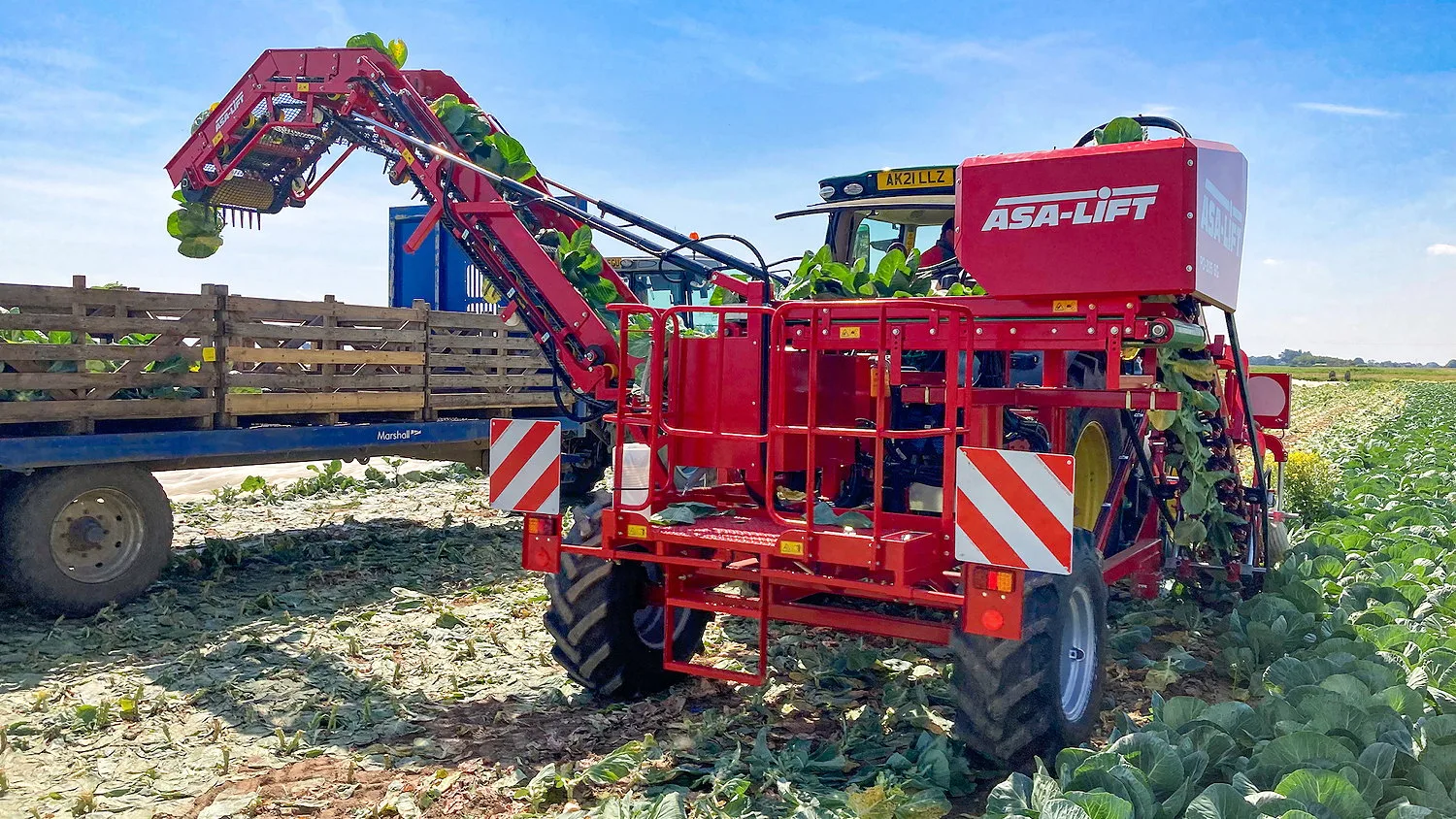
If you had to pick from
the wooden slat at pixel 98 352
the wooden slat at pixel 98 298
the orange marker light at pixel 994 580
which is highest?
the wooden slat at pixel 98 298

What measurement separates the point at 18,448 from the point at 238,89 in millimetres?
3215

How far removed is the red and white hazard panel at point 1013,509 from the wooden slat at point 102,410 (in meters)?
5.11

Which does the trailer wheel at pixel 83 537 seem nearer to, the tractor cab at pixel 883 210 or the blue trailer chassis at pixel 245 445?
the blue trailer chassis at pixel 245 445

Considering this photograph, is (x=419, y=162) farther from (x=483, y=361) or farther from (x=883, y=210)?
(x=883, y=210)

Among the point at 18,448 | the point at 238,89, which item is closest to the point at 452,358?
the point at 238,89

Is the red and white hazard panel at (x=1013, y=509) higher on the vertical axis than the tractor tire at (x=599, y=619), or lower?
higher

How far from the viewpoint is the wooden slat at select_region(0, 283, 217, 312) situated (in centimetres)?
611

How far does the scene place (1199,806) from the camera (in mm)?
2979

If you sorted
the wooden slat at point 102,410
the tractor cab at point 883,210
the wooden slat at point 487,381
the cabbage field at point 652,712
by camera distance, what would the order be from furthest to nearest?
the wooden slat at point 487,381 < the tractor cab at point 883,210 < the wooden slat at point 102,410 < the cabbage field at point 652,712

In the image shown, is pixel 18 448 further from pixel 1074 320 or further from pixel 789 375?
pixel 1074 320

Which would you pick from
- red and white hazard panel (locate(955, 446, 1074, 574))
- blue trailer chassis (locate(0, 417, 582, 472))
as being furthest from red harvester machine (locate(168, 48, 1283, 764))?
blue trailer chassis (locate(0, 417, 582, 472))

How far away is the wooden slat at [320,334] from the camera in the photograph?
7090 mm

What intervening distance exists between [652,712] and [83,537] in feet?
12.6

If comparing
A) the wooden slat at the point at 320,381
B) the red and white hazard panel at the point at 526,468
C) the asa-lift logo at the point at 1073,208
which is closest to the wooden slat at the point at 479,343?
the wooden slat at the point at 320,381
